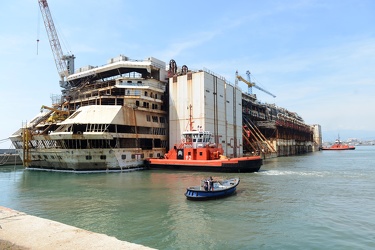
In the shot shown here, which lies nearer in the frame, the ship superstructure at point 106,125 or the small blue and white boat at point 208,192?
the small blue and white boat at point 208,192

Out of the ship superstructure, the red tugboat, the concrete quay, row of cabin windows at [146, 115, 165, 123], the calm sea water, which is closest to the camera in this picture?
the concrete quay

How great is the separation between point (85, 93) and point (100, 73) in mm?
6848

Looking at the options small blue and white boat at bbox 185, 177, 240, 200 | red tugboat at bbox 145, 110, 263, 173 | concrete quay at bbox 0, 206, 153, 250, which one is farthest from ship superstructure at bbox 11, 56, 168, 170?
concrete quay at bbox 0, 206, 153, 250

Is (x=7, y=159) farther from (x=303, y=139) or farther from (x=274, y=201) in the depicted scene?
(x=303, y=139)

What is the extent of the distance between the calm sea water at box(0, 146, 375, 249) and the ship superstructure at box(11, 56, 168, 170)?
13673 millimetres

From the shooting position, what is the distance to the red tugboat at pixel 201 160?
3850 centimetres

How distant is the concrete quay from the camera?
823 centimetres

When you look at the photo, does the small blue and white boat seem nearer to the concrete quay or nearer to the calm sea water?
the calm sea water

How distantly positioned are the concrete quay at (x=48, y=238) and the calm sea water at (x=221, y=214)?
144 inches

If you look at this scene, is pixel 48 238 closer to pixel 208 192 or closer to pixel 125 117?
pixel 208 192

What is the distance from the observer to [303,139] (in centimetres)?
12775

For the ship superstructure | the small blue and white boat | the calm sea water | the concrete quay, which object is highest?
the ship superstructure

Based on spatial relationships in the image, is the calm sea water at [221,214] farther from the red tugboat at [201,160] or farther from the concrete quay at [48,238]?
the red tugboat at [201,160]

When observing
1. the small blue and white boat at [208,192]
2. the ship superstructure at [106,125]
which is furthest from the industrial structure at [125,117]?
the small blue and white boat at [208,192]
